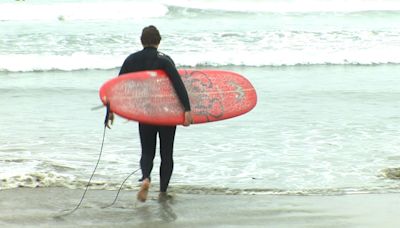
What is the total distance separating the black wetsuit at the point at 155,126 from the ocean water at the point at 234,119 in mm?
500

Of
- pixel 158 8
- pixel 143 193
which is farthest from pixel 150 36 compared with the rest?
pixel 158 8

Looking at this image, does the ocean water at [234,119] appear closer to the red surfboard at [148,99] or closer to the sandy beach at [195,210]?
the sandy beach at [195,210]

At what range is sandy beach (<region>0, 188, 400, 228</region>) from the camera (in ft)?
19.2

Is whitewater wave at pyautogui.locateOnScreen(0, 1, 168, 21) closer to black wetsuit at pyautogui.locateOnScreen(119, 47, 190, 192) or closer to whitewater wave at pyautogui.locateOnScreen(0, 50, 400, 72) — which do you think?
whitewater wave at pyautogui.locateOnScreen(0, 50, 400, 72)

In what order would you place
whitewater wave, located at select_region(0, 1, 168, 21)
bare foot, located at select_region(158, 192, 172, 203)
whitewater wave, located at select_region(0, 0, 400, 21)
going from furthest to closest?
whitewater wave, located at select_region(0, 0, 400, 21) < whitewater wave, located at select_region(0, 1, 168, 21) < bare foot, located at select_region(158, 192, 172, 203)

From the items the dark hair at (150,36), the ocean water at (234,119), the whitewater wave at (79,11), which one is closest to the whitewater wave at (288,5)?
the whitewater wave at (79,11)

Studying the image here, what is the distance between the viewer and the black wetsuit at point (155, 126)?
630cm

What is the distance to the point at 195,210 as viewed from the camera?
6.27 m

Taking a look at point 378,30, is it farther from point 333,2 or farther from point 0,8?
point 0,8

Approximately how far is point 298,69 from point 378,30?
705cm

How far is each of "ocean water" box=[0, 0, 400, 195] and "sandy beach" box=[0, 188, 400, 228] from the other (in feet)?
1.19

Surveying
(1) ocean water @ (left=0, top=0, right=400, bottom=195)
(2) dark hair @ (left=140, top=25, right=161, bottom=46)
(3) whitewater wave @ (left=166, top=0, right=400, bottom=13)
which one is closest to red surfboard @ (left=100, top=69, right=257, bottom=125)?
(2) dark hair @ (left=140, top=25, right=161, bottom=46)

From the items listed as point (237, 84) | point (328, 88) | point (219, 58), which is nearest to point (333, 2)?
point (219, 58)

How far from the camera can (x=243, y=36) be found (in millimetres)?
22375
